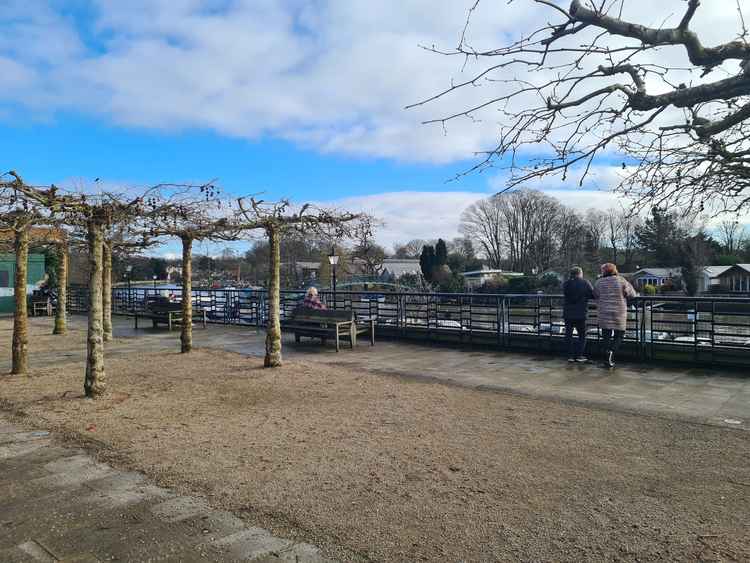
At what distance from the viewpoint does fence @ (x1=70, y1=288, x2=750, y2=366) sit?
9031 millimetres

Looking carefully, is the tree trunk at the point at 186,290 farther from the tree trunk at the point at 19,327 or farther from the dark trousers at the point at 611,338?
the dark trousers at the point at 611,338

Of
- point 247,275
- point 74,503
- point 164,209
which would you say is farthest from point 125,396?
point 247,275

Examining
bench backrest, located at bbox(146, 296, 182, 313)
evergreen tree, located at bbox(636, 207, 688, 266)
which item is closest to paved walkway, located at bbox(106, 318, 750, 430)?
evergreen tree, located at bbox(636, 207, 688, 266)

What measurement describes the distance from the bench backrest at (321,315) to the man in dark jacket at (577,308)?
489 cm

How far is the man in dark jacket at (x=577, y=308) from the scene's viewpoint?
9.97 meters

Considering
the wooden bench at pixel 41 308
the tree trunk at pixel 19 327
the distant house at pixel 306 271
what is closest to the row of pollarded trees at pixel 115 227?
the tree trunk at pixel 19 327

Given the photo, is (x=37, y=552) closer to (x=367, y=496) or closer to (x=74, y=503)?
(x=74, y=503)

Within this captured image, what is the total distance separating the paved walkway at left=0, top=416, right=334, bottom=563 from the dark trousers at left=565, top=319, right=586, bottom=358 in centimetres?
787

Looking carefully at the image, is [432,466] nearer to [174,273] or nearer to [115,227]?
[115,227]

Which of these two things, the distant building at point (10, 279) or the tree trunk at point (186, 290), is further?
the distant building at point (10, 279)

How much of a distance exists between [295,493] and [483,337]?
8769mm

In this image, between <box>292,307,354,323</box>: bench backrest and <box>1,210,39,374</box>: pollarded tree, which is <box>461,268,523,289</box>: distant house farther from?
<box>1,210,39,374</box>: pollarded tree

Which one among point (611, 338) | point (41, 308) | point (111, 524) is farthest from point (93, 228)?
point (41, 308)

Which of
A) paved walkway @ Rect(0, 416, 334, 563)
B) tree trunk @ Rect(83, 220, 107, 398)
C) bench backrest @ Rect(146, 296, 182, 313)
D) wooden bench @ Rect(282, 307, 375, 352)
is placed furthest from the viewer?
bench backrest @ Rect(146, 296, 182, 313)
